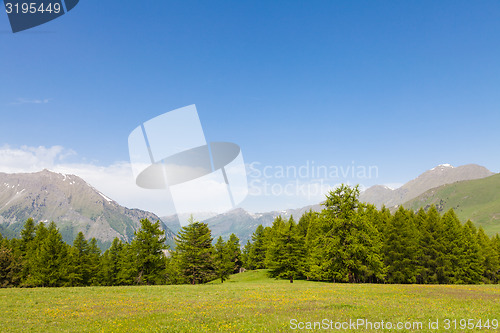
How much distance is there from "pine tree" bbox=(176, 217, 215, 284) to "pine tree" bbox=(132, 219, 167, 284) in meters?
3.65

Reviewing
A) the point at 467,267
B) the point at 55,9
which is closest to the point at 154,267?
the point at 55,9

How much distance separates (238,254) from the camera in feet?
371

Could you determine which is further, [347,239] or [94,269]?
[94,269]

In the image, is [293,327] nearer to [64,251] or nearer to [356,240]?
[356,240]

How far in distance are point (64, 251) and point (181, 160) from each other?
53262mm

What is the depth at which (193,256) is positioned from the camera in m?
58.0

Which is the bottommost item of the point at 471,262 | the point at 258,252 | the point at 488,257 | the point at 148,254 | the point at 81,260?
the point at 258,252

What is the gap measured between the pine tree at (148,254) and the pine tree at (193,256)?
3652mm

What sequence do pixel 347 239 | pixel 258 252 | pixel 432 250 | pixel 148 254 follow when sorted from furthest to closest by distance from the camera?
1. pixel 258 252
2. pixel 432 250
3. pixel 148 254
4. pixel 347 239

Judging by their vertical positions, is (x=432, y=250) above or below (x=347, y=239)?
below

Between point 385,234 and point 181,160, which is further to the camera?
point 385,234

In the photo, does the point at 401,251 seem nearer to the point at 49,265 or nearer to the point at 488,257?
the point at 488,257

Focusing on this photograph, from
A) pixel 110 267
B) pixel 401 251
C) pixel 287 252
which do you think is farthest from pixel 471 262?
pixel 110 267

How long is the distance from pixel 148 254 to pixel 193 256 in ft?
29.1
